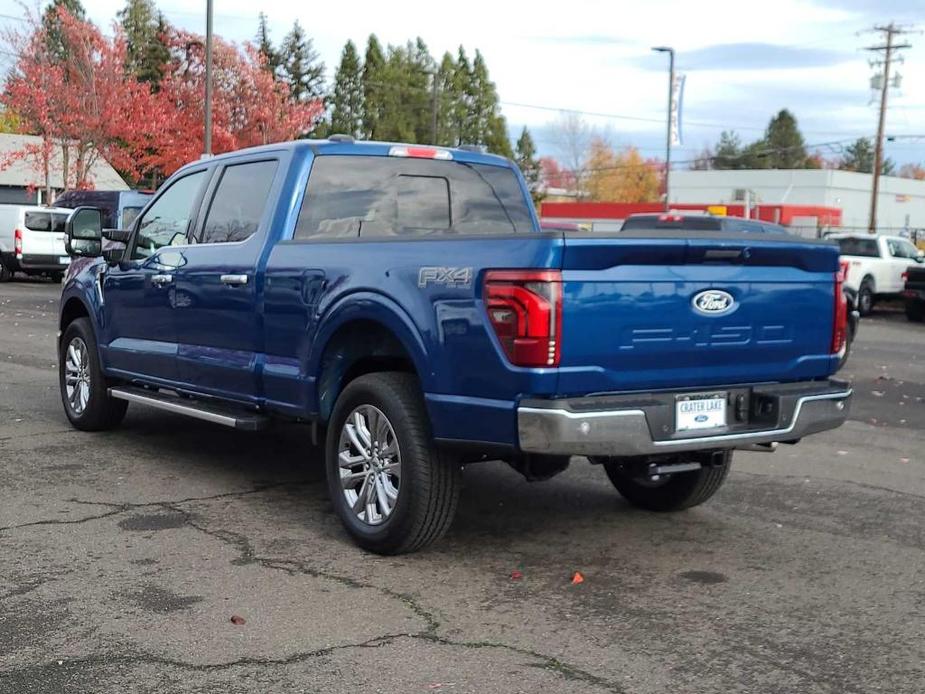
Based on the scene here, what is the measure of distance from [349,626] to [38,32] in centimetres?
4434

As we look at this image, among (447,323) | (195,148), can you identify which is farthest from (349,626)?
(195,148)

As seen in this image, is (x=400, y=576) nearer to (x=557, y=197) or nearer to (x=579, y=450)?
(x=579, y=450)

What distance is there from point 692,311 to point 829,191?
8583 centimetres

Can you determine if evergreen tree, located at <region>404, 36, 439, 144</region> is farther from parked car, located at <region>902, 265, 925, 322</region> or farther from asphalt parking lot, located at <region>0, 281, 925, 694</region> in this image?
asphalt parking lot, located at <region>0, 281, 925, 694</region>

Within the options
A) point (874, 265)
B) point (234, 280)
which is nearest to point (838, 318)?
point (234, 280)

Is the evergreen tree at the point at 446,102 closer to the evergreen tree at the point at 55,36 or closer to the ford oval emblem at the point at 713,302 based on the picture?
the evergreen tree at the point at 55,36

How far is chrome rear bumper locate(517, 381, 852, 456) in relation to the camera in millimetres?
4824

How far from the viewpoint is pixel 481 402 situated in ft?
16.4

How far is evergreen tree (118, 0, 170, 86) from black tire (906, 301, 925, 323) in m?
47.2

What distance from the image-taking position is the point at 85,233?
8.19 meters

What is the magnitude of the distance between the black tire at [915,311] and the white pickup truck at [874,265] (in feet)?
4.38

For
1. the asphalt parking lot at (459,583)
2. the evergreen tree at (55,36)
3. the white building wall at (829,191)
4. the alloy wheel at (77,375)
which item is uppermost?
the evergreen tree at (55,36)

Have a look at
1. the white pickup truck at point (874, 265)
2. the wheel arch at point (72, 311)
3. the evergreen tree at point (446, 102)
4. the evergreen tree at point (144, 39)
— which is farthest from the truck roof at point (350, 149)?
the evergreen tree at point (446, 102)

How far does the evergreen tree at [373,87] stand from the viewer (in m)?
78.8
